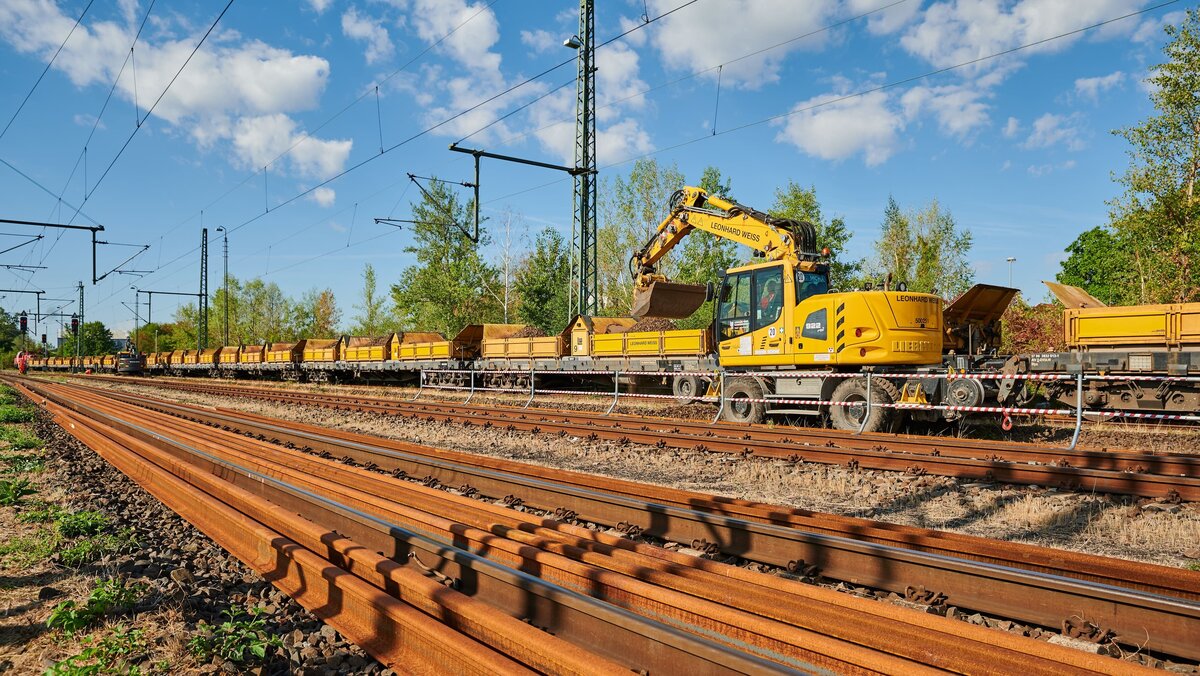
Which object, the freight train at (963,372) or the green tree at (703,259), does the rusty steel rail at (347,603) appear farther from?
the green tree at (703,259)

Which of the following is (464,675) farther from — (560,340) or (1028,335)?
(1028,335)

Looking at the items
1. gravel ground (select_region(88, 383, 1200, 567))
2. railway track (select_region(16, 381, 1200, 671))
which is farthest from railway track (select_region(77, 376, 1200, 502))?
railway track (select_region(16, 381, 1200, 671))

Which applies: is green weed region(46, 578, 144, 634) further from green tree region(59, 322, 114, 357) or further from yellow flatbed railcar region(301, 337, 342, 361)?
green tree region(59, 322, 114, 357)

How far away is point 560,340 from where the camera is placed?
22.0 meters

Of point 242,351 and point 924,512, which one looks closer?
point 924,512

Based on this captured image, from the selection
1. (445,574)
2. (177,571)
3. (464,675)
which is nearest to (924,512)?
(445,574)

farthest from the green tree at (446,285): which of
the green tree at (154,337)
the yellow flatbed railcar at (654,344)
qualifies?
the green tree at (154,337)

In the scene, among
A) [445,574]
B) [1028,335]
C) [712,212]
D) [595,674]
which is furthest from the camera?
[1028,335]

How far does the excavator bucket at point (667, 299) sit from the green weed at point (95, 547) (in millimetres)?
10684

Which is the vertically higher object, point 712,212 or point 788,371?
point 712,212

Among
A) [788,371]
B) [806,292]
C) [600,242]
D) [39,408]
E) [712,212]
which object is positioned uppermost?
[600,242]

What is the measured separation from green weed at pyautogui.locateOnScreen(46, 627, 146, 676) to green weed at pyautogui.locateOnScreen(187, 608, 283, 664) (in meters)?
0.25

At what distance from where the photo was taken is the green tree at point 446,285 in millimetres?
43562

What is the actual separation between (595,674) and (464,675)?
664 millimetres
